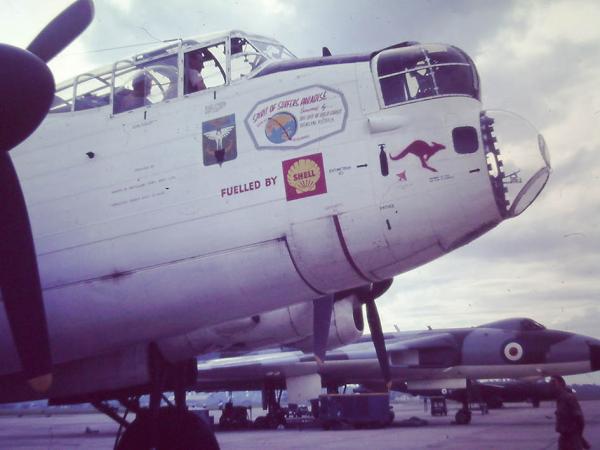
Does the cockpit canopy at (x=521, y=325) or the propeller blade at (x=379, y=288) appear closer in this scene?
the propeller blade at (x=379, y=288)

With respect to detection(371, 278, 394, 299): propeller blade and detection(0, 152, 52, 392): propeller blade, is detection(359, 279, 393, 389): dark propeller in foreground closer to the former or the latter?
detection(371, 278, 394, 299): propeller blade

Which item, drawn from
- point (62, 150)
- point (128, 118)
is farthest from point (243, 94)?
point (62, 150)

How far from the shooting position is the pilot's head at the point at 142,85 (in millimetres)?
7047

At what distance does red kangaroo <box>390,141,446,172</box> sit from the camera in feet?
18.6

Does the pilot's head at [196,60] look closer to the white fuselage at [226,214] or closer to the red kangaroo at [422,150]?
the white fuselage at [226,214]

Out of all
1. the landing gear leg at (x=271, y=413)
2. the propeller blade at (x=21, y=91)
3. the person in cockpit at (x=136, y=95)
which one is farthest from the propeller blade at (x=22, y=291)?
the landing gear leg at (x=271, y=413)

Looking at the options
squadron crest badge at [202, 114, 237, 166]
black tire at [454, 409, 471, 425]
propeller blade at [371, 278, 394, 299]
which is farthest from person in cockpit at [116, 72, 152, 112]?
black tire at [454, 409, 471, 425]

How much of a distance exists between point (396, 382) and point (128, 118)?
2516 cm

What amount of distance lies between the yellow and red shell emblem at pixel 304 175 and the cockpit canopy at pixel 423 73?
982 millimetres

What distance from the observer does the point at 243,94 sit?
6520 millimetres

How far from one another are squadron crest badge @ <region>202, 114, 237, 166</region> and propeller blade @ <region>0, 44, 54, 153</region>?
180 centimetres

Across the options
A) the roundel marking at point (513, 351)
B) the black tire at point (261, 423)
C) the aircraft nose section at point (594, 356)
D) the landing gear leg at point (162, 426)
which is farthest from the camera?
the black tire at point (261, 423)

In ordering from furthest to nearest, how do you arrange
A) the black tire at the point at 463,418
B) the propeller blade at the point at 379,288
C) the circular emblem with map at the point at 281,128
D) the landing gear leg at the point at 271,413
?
the landing gear leg at the point at 271,413, the black tire at the point at 463,418, the propeller blade at the point at 379,288, the circular emblem with map at the point at 281,128

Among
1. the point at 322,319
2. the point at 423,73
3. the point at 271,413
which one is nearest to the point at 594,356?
the point at 271,413
